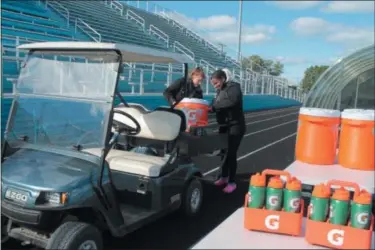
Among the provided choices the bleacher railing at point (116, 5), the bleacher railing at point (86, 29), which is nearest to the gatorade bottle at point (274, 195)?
the bleacher railing at point (86, 29)

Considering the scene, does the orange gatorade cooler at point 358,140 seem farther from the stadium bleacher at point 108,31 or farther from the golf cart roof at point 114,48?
the stadium bleacher at point 108,31

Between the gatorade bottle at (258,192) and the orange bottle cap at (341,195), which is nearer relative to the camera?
the orange bottle cap at (341,195)

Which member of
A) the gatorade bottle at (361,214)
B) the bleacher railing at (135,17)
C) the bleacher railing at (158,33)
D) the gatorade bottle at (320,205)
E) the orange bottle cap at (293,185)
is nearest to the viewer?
the gatorade bottle at (361,214)

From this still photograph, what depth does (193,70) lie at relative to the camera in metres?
6.76

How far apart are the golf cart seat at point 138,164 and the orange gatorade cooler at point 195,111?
1.13 metres

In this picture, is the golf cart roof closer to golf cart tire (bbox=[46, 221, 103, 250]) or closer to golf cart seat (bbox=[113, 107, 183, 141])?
golf cart seat (bbox=[113, 107, 183, 141])

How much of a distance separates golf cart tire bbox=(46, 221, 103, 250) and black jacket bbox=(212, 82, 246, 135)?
3.18 m

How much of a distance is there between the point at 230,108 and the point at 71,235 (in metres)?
3.50

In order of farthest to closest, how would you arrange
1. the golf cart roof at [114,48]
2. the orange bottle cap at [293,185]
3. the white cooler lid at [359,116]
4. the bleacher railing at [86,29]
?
the bleacher railing at [86,29], the golf cart roof at [114,48], the white cooler lid at [359,116], the orange bottle cap at [293,185]

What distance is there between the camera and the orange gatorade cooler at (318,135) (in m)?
3.23

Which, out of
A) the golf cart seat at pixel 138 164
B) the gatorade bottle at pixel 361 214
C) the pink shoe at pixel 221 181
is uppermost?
the gatorade bottle at pixel 361 214

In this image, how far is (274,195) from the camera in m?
2.35

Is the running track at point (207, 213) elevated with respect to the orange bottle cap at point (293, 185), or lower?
lower

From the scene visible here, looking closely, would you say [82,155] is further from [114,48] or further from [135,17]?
[135,17]
